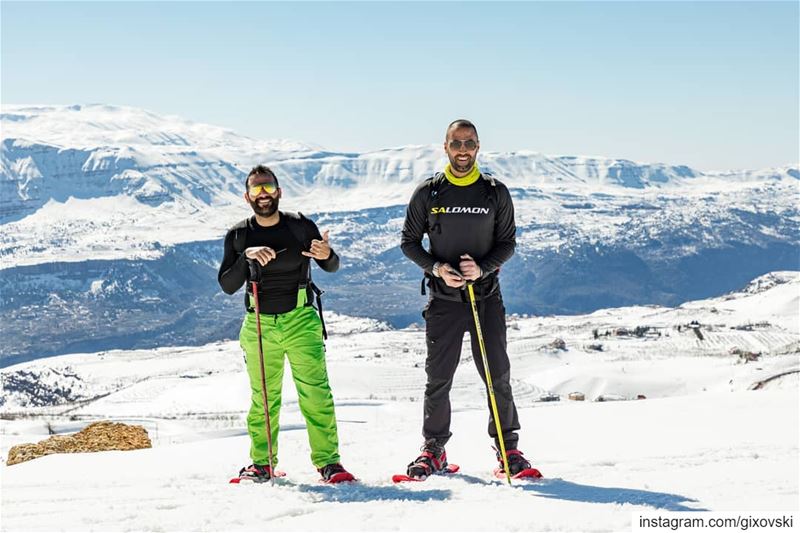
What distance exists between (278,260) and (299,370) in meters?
1.20

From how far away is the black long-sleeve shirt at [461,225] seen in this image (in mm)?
7715

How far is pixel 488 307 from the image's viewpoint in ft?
25.9

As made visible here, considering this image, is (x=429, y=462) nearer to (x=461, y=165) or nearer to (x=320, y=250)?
(x=320, y=250)

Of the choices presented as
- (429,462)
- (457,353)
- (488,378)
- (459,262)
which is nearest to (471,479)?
(429,462)

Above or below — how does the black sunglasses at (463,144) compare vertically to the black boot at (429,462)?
above

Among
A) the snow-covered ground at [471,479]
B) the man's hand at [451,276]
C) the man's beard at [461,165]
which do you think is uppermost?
the man's beard at [461,165]

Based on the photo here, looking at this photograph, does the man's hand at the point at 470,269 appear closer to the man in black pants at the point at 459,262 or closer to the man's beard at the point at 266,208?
the man in black pants at the point at 459,262

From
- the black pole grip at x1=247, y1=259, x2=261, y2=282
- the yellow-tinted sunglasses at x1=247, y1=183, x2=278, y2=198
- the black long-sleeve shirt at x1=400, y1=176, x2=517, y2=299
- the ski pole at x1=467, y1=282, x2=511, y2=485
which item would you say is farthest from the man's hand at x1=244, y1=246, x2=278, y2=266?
the ski pole at x1=467, y1=282, x2=511, y2=485

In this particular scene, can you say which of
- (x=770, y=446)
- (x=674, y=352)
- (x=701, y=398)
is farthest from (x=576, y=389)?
(x=770, y=446)

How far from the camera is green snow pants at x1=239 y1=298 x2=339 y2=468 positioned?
774 cm

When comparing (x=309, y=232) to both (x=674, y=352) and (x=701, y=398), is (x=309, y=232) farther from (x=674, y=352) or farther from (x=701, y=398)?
(x=674, y=352)

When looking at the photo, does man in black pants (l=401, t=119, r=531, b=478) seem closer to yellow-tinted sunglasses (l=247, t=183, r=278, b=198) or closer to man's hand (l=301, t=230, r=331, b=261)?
man's hand (l=301, t=230, r=331, b=261)

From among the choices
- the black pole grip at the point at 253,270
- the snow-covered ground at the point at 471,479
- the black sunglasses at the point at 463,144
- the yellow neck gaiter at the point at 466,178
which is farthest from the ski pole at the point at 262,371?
the black sunglasses at the point at 463,144

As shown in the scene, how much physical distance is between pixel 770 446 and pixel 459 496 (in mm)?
4912
